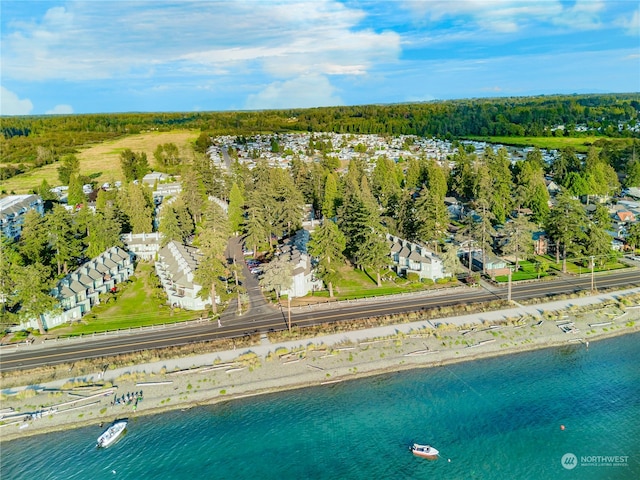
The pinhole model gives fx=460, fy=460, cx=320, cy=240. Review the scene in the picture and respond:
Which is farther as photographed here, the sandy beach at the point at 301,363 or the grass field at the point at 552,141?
the grass field at the point at 552,141

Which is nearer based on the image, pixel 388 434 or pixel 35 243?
pixel 388 434

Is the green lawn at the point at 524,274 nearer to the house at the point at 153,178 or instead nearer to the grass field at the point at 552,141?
the house at the point at 153,178

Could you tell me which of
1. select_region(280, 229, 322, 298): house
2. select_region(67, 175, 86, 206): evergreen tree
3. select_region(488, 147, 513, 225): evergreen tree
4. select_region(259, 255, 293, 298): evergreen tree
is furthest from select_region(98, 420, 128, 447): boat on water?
select_region(67, 175, 86, 206): evergreen tree

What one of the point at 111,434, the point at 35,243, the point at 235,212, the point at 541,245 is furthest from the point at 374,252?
the point at 35,243

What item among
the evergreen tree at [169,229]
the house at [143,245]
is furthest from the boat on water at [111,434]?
the house at [143,245]

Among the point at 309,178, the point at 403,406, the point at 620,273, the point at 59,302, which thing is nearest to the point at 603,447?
the point at 403,406

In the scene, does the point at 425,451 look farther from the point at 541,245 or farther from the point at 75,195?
the point at 75,195

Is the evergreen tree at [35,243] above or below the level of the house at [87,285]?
above

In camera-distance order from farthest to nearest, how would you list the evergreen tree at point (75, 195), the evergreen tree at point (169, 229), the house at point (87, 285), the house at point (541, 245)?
the evergreen tree at point (75, 195)
the evergreen tree at point (169, 229)
the house at point (541, 245)
the house at point (87, 285)
